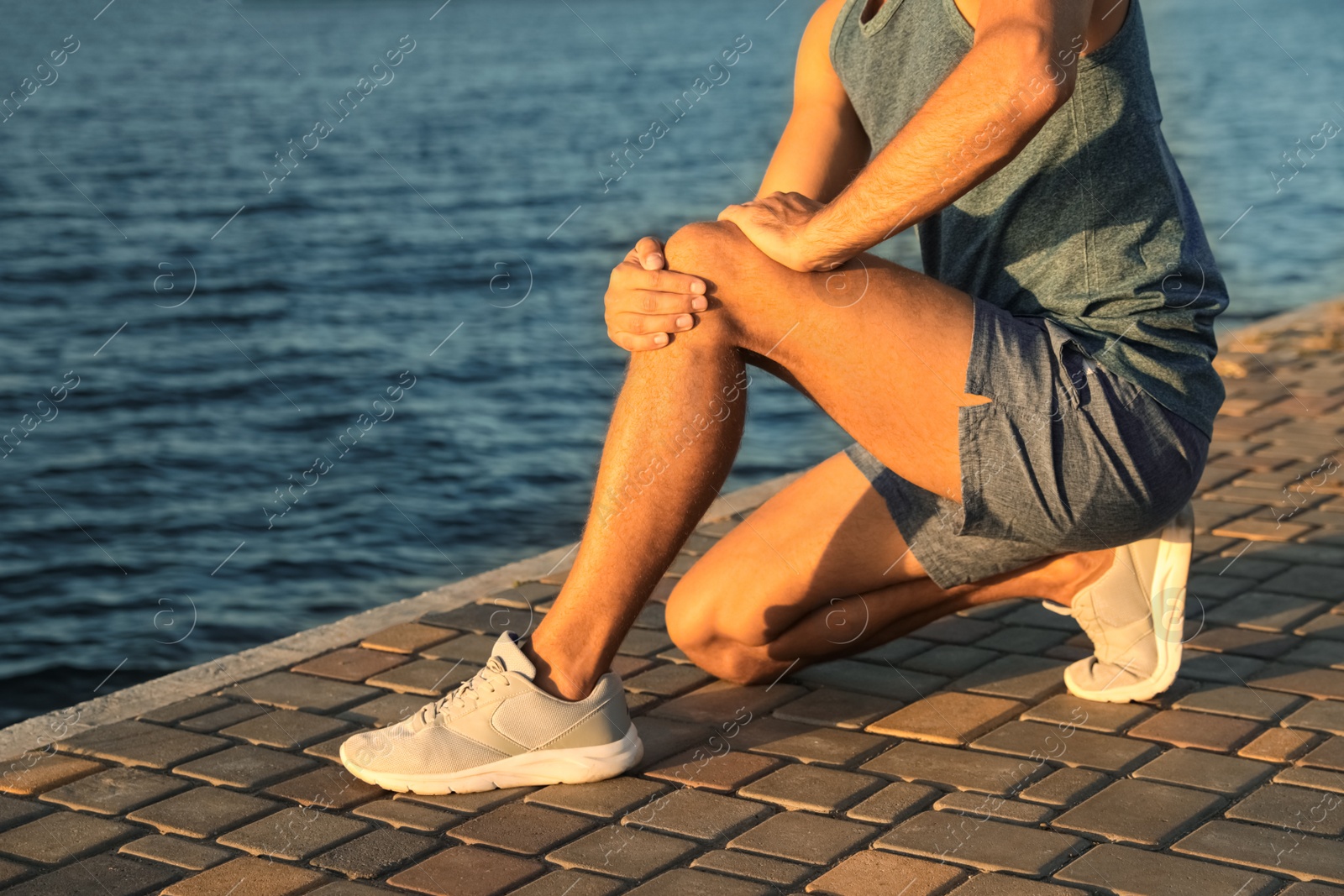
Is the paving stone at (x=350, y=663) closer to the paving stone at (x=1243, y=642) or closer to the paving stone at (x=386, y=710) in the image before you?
the paving stone at (x=386, y=710)

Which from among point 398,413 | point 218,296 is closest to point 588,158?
point 218,296

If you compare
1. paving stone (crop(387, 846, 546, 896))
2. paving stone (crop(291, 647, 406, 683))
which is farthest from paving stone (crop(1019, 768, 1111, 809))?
paving stone (crop(291, 647, 406, 683))

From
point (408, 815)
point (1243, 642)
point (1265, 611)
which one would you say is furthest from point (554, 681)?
point (1265, 611)

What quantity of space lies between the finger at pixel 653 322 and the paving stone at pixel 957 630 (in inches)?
47.4

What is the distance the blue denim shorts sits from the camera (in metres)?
2.61

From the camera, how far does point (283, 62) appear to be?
27016 mm

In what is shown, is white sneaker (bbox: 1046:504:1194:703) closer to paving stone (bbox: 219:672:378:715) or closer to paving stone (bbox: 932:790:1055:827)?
paving stone (bbox: 932:790:1055:827)

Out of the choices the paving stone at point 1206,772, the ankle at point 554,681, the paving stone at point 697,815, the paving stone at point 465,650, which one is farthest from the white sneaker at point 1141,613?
the paving stone at point 465,650

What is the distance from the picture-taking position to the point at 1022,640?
3.44m

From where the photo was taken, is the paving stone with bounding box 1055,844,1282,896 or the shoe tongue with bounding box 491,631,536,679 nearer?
the paving stone with bounding box 1055,844,1282,896

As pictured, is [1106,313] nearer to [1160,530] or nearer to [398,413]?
[1160,530]

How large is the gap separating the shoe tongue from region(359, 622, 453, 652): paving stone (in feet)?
2.43

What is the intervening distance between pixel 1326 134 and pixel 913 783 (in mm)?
15937

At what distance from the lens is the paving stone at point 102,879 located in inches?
93.0
